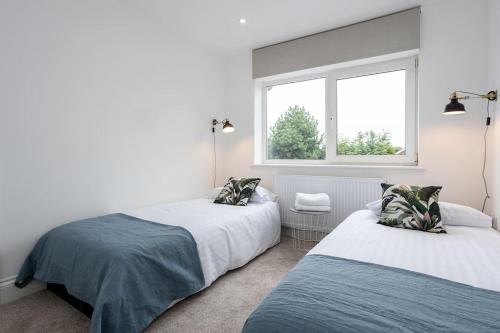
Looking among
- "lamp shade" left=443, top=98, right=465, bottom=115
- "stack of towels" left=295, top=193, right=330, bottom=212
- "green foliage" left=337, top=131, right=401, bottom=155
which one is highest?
"lamp shade" left=443, top=98, right=465, bottom=115

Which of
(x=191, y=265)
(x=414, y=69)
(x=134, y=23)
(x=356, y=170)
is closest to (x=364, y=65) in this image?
(x=414, y=69)

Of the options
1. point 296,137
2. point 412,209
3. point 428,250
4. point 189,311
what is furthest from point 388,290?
point 296,137

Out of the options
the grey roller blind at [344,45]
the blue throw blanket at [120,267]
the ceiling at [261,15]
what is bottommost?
the blue throw blanket at [120,267]

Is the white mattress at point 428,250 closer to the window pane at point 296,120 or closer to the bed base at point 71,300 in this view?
the bed base at point 71,300

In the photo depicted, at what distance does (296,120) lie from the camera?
3.63 meters

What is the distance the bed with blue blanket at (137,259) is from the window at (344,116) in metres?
1.50

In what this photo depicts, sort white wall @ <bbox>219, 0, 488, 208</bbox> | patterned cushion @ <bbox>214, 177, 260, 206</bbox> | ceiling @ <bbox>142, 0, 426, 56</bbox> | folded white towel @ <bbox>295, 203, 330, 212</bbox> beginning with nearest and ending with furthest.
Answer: white wall @ <bbox>219, 0, 488, 208</bbox> → ceiling @ <bbox>142, 0, 426, 56</bbox> → folded white towel @ <bbox>295, 203, 330, 212</bbox> → patterned cushion @ <bbox>214, 177, 260, 206</bbox>

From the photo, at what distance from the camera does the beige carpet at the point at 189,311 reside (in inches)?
64.9

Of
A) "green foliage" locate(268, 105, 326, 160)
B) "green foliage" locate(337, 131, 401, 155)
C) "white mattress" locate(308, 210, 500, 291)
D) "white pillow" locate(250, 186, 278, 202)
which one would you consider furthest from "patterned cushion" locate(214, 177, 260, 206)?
"white mattress" locate(308, 210, 500, 291)

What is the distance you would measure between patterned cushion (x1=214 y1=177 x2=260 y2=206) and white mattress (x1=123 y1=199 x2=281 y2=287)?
0.10 metres

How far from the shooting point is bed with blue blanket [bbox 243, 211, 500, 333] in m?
0.85

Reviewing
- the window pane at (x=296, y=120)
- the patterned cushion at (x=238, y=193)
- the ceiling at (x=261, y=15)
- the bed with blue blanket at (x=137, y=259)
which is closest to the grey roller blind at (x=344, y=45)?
the ceiling at (x=261, y=15)

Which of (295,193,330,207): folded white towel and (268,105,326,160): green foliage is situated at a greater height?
(268,105,326,160): green foliage

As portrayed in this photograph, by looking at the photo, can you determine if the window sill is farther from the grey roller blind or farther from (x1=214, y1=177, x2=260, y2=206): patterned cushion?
the grey roller blind
